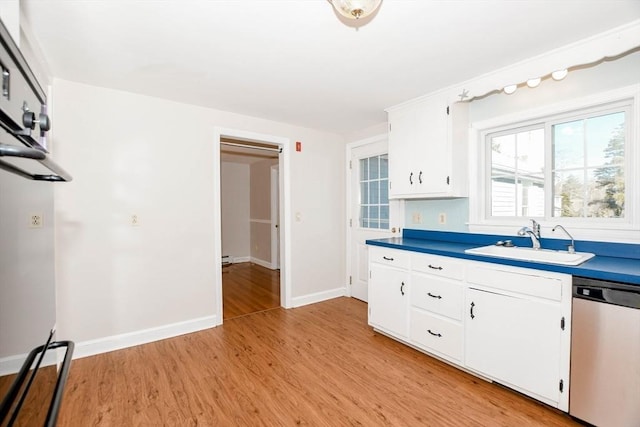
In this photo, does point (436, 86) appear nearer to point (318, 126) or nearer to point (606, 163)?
point (606, 163)

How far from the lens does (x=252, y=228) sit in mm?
6742

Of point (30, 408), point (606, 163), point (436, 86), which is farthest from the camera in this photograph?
point (436, 86)

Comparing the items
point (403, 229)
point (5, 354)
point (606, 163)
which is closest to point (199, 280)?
point (403, 229)

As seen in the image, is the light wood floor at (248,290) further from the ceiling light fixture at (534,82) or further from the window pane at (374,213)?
the ceiling light fixture at (534,82)

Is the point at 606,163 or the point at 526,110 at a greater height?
the point at 526,110

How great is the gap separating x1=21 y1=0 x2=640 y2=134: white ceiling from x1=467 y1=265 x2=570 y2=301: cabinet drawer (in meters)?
1.46

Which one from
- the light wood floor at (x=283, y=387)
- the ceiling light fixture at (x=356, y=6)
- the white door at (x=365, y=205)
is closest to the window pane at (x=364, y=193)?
the white door at (x=365, y=205)

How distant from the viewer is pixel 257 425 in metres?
1.68

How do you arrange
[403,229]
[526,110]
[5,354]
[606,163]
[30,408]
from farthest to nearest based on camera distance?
1. [403,229]
2. [526,110]
3. [606,163]
4. [30,408]
5. [5,354]

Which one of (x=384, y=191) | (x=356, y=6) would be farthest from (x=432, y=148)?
(x=356, y=6)

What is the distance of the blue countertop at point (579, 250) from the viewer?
155 centimetres

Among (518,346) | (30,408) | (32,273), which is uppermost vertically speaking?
(32,273)

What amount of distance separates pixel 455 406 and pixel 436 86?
7.86ft

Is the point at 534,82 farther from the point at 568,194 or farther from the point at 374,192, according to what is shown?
the point at 374,192
